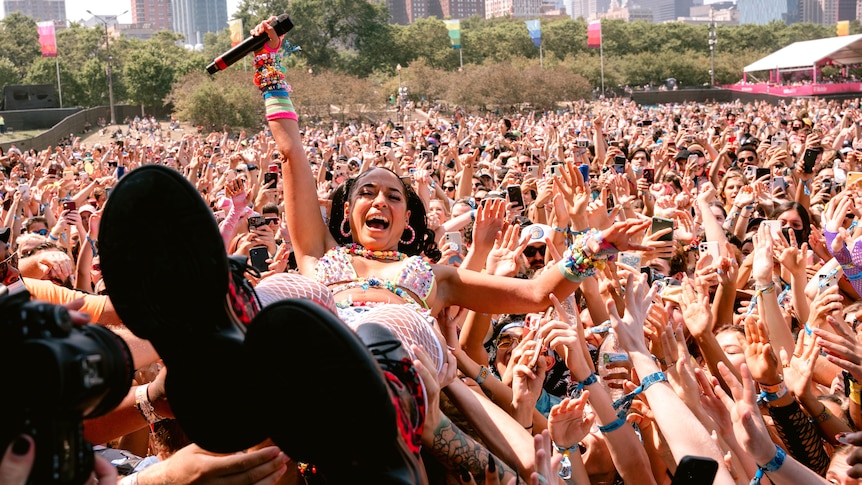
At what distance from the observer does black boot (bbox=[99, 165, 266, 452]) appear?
1671mm

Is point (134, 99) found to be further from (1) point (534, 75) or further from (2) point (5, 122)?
(1) point (534, 75)

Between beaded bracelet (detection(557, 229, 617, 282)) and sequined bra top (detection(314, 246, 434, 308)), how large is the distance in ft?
1.74

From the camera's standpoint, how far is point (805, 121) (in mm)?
18391

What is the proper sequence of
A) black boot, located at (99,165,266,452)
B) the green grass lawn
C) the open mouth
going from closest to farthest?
black boot, located at (99,165,266,452) → the open mouth → the green grass lawn

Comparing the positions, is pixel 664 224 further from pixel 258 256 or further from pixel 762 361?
pixel 258 256

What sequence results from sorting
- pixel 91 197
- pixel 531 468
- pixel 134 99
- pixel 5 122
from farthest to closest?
pixel 134 99 < pixel 5 122 < pixel 91 197 < pixel 531 468

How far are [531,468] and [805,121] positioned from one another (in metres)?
17.8

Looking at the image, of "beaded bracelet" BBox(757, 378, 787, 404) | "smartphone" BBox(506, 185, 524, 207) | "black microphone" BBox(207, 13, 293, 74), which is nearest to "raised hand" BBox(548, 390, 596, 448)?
"beaded bracelet" BBox(757, 378, 787, 404)

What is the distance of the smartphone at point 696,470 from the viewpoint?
6.84 ft

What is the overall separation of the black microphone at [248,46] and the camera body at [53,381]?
91.8 inches

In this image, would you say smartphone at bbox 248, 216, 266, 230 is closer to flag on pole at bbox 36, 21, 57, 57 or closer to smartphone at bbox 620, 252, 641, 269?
smartphone at bbox 620, 252, 641, 269

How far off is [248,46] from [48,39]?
5040 cm

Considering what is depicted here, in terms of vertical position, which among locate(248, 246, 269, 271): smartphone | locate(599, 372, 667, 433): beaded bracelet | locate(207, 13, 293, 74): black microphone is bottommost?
locate(599, 372, 667, 433): beaded bracelet

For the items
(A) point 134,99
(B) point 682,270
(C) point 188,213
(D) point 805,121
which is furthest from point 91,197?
(A) point 134,99
